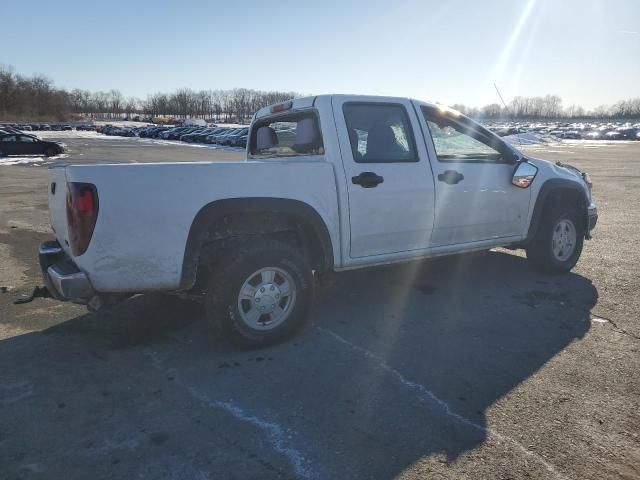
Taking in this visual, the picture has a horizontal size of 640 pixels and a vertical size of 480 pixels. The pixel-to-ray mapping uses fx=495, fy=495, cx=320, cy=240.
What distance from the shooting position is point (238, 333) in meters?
3.65

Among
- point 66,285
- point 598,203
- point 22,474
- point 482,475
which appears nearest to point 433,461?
point 482,475

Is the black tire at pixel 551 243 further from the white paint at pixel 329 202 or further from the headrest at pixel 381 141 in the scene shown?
the headrest at pixel 381 141

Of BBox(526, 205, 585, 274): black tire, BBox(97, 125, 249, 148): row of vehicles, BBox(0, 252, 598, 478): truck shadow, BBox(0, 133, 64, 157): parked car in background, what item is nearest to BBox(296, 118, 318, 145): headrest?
BBox(0, 252, 598, 478): truck shadow

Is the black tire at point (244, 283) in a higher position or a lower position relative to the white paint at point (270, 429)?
higher

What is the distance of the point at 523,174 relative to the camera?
5066 millimetres

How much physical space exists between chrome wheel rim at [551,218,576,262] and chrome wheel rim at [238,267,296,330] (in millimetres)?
3336

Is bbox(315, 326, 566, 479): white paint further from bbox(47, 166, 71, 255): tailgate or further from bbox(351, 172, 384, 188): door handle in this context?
bbox(47, 166, 71, 255): tailgate

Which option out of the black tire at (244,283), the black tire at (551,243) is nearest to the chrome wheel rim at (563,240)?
the black tire at (551,243)

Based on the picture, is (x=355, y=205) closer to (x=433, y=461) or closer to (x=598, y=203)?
(x=433, y=461)

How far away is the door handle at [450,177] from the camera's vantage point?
4.49 meters

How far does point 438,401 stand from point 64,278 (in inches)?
99.3

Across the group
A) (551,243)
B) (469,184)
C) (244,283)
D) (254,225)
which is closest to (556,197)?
(551,243)

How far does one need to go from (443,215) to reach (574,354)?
1582 mm

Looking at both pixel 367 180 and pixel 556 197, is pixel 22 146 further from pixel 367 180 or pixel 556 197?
pixel 556 197
